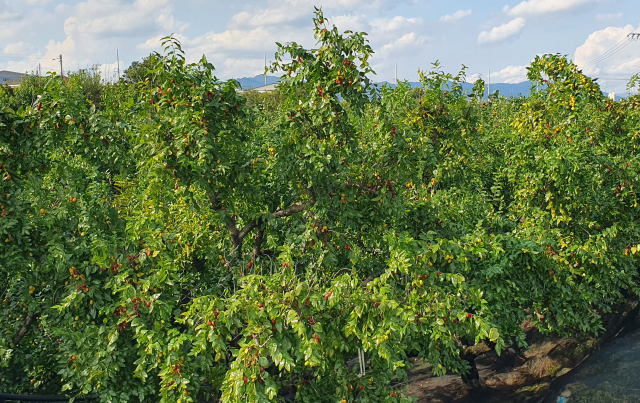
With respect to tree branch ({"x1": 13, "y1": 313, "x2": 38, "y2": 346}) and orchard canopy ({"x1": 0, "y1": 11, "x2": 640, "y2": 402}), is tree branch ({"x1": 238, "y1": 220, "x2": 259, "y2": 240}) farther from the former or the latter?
tree branch ({"x1": 13, "y1": 313, "x2": 38, "y2": 346})

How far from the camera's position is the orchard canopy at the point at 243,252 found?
14.2 feet

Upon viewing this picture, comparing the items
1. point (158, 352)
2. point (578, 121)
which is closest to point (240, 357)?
point (158, 352)

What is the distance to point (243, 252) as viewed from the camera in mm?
6508

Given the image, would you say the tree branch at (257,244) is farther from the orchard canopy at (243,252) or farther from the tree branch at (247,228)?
the tree branch at (247,228)

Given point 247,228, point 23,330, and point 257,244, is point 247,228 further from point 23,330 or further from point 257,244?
point 23,330

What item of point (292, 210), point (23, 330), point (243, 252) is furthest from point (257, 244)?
point (23, 330)

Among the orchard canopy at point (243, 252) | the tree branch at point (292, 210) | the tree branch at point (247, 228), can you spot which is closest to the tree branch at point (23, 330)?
the orchard canopy at point (243, 252)

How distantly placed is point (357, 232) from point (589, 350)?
26.2ft

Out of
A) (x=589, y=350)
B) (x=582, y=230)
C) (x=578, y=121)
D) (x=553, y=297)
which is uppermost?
(x=578, y=121)

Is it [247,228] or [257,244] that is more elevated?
[247,228]

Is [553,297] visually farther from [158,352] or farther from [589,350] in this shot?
[589,350]

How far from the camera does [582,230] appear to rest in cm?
832

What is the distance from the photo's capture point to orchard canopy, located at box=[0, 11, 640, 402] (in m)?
4.32

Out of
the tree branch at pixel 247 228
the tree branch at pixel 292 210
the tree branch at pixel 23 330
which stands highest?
the tree branch at pixel 292 210
